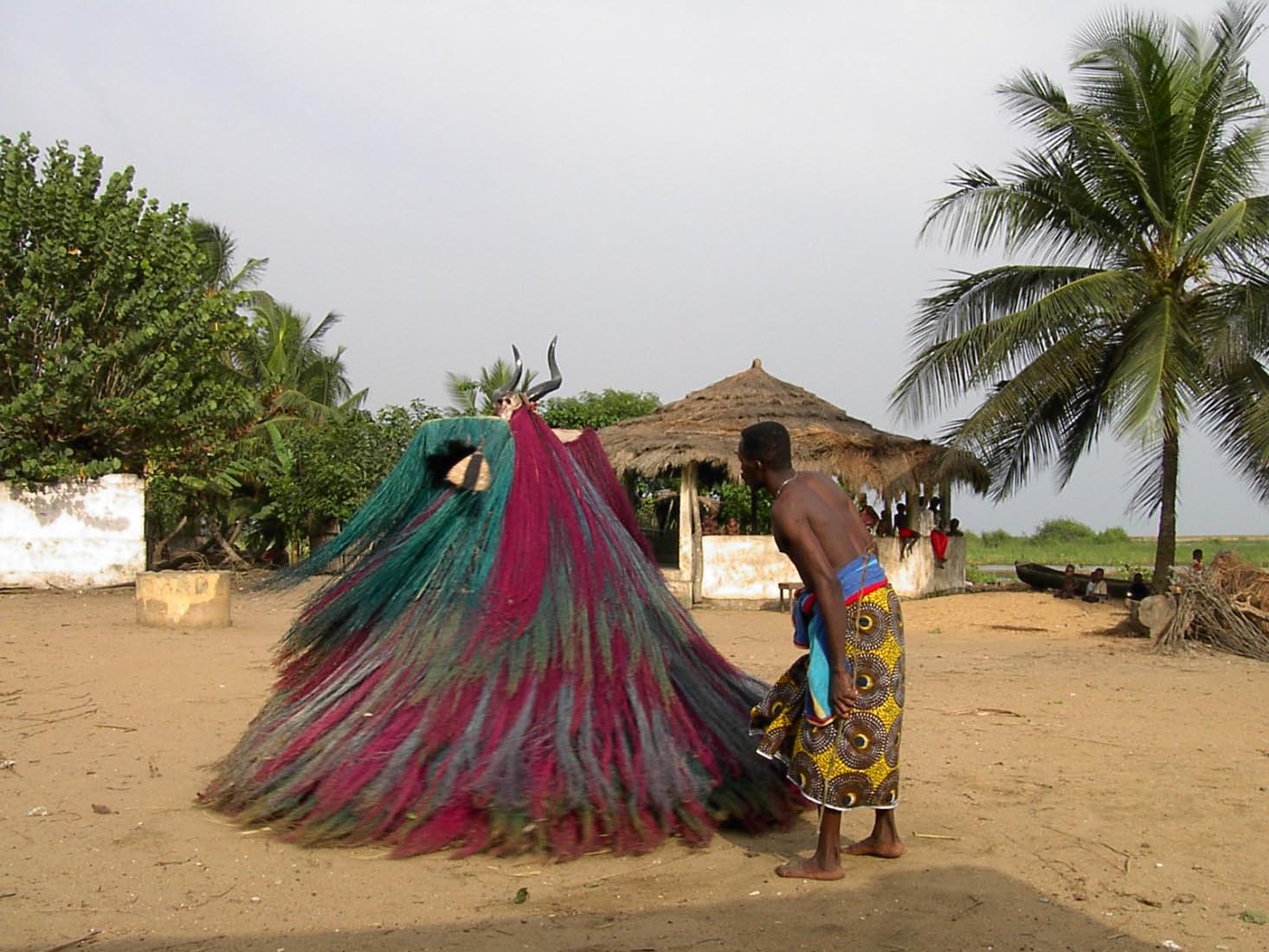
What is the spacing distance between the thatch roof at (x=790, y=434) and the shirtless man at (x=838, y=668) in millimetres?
11562

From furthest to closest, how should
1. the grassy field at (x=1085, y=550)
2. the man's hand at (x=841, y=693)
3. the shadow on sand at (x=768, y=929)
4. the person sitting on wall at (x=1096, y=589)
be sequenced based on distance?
1. the grassy field at (x=1085, y=550)
2. the person sitting on wall at (x=1096, y=589)
3. the man's hand at (x=841, y=693)
4. the shadow on sand at (x=768, y=929)

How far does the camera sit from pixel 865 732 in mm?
3943

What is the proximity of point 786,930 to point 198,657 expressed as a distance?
6551 mm

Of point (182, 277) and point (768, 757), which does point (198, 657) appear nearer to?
point (768, 757)

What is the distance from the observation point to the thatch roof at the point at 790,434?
16.1 meters

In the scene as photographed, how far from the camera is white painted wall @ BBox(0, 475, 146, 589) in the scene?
15.2m

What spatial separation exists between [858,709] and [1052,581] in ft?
55.0

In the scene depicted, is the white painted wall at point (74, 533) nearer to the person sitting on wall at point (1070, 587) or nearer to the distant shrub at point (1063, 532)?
the person sitting on wall at point (1070, 587)

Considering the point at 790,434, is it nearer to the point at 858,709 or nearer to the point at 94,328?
the point at 94,328

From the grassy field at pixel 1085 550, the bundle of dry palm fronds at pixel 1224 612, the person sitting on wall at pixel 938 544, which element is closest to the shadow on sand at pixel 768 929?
the bundle of dry palm fronds at pixel 1224 612

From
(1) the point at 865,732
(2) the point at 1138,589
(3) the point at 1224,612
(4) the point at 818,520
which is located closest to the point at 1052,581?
(2) the point at 1138,589

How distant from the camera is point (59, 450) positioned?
50.5 feet

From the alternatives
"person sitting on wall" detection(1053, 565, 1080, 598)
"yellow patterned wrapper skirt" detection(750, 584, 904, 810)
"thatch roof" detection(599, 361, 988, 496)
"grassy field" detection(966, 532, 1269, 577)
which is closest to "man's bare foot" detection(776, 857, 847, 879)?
"yellow patterned wrapper skirt" detection(750, 584, 904, 810)

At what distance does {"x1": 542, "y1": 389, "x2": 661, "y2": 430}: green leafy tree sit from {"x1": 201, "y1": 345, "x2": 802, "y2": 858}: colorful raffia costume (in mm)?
21424
